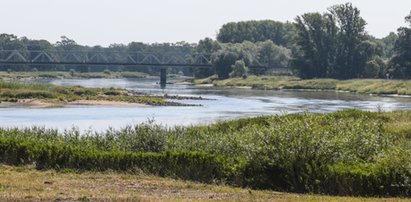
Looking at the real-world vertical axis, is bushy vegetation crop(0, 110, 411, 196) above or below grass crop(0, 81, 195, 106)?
above

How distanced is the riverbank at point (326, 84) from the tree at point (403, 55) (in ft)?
22.8

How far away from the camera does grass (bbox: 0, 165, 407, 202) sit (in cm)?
2366

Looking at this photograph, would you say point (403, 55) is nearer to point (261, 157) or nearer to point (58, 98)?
point (58, 98)

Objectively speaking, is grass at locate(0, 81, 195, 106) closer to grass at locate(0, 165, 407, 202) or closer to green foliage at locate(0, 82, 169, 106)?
green foliage at locate(0, 82, 169, 106)

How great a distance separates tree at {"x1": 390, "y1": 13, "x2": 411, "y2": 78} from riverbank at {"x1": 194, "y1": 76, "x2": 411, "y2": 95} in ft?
22.8

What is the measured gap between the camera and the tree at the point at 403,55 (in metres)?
160

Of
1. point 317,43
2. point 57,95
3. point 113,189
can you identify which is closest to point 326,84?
point 317,43

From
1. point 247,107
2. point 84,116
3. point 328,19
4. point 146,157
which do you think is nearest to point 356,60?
point 328,19

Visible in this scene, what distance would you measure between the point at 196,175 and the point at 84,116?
51.0m

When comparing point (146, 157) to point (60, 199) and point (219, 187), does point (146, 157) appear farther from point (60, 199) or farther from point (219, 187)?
Answer: point (60, 199)

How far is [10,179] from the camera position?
27469 mm

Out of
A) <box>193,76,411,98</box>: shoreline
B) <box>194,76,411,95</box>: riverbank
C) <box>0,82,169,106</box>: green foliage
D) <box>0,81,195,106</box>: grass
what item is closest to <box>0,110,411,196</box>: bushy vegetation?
<box>0,81,195,106</box>: grass

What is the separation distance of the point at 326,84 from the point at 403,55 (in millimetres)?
18537

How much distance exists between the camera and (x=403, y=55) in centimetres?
16225
